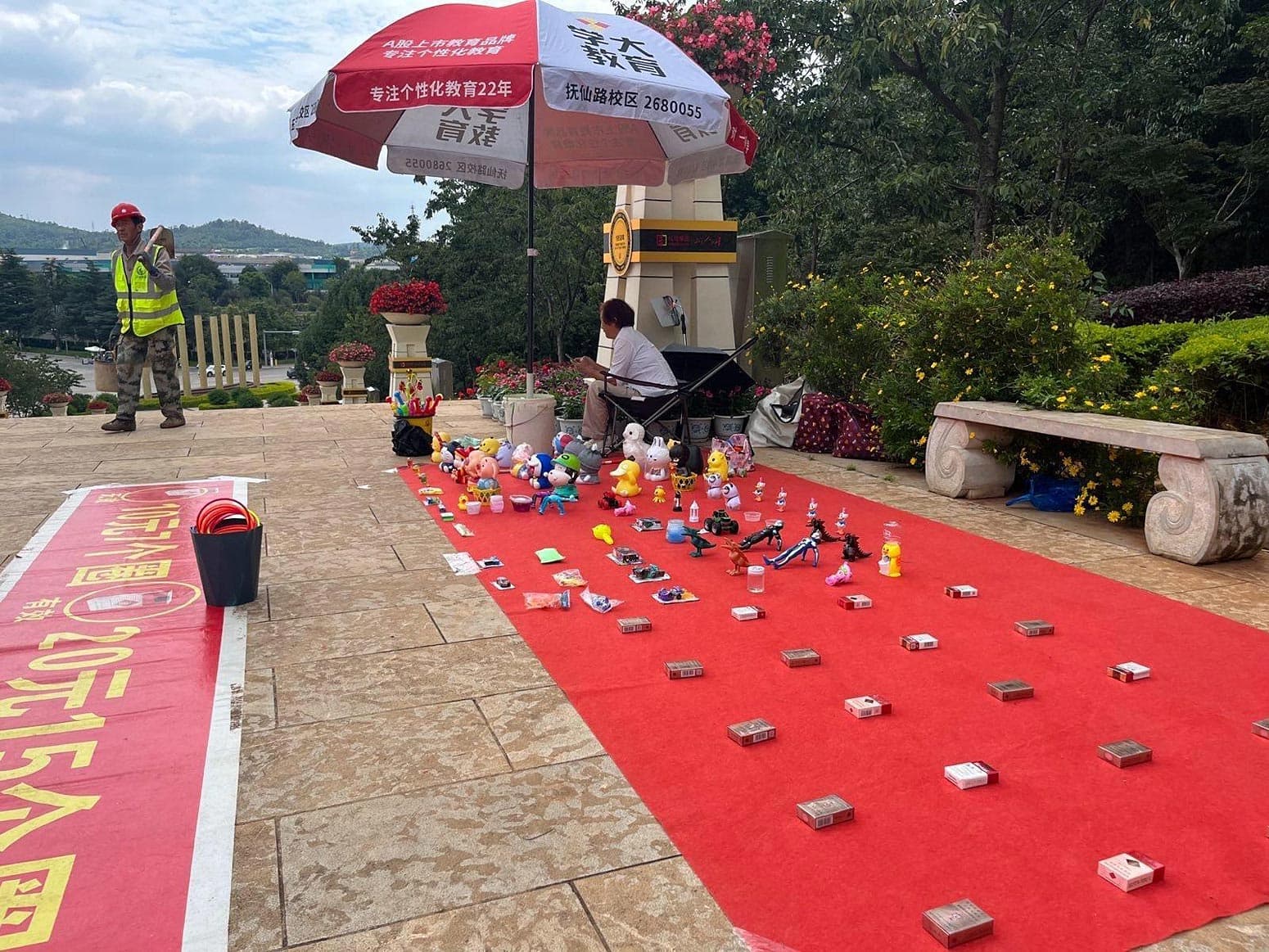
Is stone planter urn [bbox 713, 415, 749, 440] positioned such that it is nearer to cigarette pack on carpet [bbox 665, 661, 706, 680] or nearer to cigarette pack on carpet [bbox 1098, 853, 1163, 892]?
cigarette pack on carpet [bbox 665, 661, 706, 680]

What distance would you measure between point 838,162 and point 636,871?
14868mm

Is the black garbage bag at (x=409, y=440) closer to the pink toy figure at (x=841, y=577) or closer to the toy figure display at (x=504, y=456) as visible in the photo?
the toy figure display at (x=504, y=456)

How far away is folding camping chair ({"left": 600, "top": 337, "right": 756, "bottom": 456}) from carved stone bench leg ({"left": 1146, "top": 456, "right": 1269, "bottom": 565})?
3.48 meters

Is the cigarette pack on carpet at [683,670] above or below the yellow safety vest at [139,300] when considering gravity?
below

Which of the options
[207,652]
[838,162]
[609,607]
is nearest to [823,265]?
[838,162]

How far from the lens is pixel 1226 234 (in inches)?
612

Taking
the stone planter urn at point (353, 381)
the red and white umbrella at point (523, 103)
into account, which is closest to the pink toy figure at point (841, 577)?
the red and white umbrella at point (523, 103)

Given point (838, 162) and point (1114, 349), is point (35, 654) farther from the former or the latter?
point (838, 162)

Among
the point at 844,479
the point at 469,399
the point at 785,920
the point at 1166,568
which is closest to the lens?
the point at 785,920

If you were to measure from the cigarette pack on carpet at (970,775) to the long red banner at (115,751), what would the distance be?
1.94m

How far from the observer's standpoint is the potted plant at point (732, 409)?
8508 millimetres

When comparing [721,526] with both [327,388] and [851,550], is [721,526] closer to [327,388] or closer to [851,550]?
[851,550]

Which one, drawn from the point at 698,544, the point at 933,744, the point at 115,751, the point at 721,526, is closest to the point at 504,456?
the point at 721,526

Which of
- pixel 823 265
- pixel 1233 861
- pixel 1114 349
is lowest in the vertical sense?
pixel 1233 861
